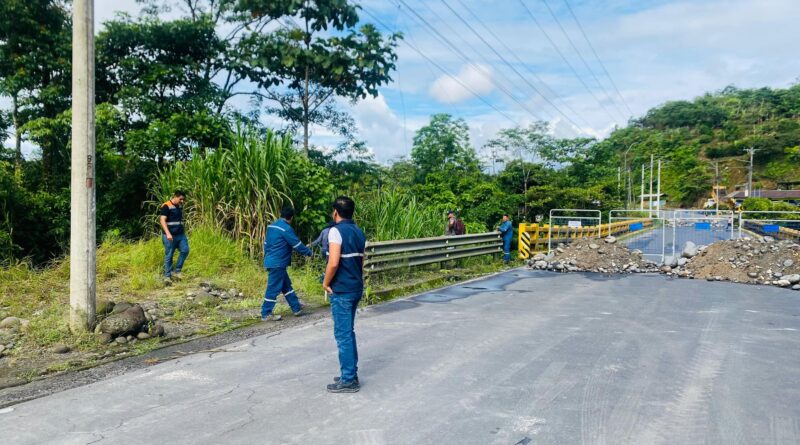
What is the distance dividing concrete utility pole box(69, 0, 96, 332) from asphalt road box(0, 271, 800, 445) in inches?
66.3

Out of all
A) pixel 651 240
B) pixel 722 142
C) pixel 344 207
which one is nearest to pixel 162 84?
pixel 344 207

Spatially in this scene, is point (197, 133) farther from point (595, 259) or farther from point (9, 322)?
point (595, 259)

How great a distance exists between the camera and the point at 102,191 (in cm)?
1379

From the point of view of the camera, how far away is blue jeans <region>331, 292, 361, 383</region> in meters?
4.90

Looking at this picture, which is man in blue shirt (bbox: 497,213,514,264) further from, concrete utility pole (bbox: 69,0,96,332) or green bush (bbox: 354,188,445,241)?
concrete utility pole (bbox: 69,0,96,332)

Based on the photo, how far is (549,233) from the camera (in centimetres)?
1961

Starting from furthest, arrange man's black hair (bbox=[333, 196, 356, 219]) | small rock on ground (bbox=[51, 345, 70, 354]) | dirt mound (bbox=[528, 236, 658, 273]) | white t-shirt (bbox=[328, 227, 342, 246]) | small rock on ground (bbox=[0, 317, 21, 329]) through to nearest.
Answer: dirt mound (bbox=[528, 236, 658, 273])
small rock on ground (bbox=[0, 317, 21, 329])
small rock on ground (bbox=[51, 345, 70, 354])
man's black hair (bbox=[333, 196, 356, 219])
white t-shirt (bbox=[328, 227, 342, 246])

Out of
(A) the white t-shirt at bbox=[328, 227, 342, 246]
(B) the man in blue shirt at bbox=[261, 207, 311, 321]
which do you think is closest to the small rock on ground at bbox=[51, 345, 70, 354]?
(B) the man in blue shirt at bbox=[261, 207, 311, 321]

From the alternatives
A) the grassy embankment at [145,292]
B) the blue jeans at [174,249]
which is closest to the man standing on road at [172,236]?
the blue jeans at [174,249]

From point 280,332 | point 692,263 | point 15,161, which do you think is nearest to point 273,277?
point 280,332

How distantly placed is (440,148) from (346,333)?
25.1 metres

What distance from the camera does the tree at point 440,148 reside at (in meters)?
28.9

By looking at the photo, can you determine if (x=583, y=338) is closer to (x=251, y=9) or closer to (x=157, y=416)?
(x=157, y=416)

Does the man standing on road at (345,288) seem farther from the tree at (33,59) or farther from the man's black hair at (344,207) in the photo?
the tree at (33,59)
